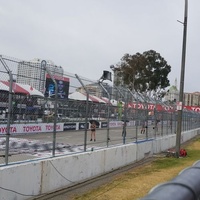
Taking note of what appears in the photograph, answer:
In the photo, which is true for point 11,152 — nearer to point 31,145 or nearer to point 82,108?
point 31,145

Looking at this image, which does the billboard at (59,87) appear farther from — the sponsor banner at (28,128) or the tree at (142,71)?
the tree at (142,71)

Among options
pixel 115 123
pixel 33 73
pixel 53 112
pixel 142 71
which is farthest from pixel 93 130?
pixel 142 71

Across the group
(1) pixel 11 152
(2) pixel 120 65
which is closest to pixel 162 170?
(1) pixel 11 152

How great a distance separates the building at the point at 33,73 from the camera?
780 cm

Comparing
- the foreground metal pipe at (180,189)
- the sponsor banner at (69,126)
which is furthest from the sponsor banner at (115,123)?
the foreground metal pipe at (180,189)

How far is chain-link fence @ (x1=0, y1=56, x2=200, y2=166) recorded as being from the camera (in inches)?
303

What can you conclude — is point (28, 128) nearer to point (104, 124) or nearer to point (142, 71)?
point (104, 124)

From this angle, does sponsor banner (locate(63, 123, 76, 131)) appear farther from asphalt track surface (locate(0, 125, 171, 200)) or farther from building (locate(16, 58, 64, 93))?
building (locate(16, 58, 64, 93))

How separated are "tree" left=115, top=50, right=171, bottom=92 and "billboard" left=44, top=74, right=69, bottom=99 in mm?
49397

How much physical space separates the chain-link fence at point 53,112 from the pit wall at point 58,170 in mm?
357

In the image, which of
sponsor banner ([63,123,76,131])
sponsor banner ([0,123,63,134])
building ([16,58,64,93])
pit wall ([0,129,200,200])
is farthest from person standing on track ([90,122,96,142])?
building ([16,58,64,93])

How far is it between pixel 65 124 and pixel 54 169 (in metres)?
2.24

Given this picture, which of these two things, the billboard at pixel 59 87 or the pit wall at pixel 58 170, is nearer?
the pit wall at pixel 58 170

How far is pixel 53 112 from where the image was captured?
29.7ft
